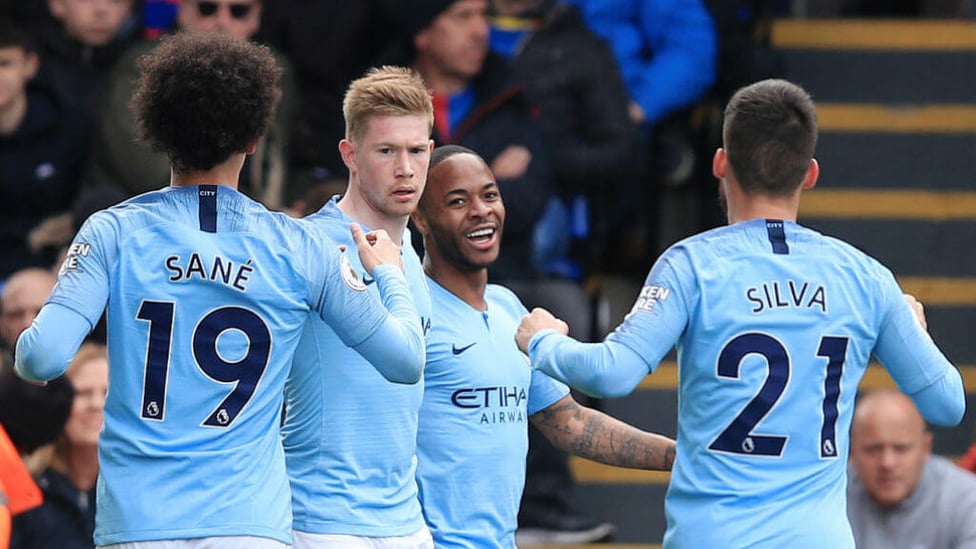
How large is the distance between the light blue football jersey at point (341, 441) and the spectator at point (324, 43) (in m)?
3.62

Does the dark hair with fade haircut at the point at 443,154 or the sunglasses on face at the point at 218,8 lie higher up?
the sunglasses on face at the point at 218,8

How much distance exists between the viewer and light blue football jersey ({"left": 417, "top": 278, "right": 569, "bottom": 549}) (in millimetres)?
4754

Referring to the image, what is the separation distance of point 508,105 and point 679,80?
1.03m

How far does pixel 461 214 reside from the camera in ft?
16.1

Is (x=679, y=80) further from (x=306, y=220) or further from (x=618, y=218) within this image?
(x=306, y=220)

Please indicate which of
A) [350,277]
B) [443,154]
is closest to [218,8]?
[443,154]

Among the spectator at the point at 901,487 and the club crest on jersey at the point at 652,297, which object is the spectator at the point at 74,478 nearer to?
the club crest on jersey at the point at 652,297

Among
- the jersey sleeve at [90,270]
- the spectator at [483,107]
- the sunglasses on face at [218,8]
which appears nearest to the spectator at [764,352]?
the jersey sleeve at [90,270]

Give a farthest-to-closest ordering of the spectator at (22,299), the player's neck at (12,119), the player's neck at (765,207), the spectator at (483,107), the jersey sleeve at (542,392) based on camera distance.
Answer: the player's neck at (12,119) → the spectator at (483,107) → the spectator at (22,299) → the jersey sleeve at (542,392) → the player's neck at (765,207)

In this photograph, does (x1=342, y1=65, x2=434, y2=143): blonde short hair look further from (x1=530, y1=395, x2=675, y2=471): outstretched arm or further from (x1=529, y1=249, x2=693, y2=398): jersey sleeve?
(x1=530, y1=395, x2=675, y2=471): outstretched arm

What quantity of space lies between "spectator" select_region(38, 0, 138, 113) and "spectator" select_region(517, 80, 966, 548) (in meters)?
3.93

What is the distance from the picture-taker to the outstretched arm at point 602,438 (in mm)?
4953

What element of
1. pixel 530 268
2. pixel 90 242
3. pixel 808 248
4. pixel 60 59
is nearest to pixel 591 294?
pixel 530 268

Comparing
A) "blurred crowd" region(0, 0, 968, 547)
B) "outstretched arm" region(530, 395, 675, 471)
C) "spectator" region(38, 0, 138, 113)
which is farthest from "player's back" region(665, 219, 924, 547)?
"spectator" region(38, 0, 138, 113)
